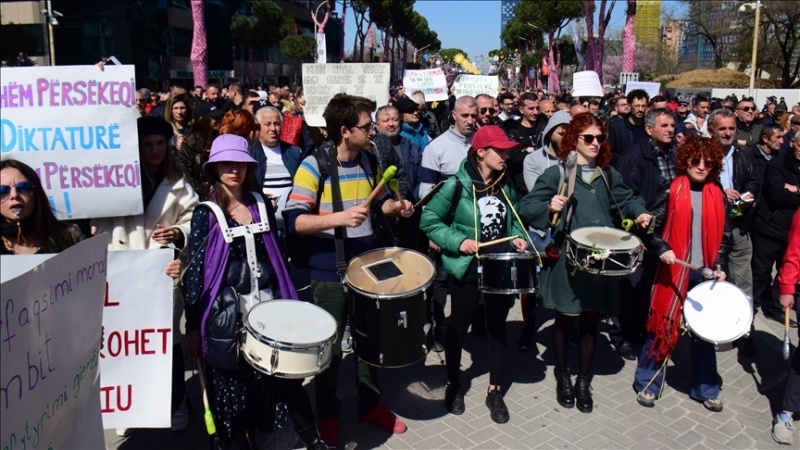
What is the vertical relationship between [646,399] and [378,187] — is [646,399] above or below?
below

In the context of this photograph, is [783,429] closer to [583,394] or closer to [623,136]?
[583,394]

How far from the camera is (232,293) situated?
144 inches

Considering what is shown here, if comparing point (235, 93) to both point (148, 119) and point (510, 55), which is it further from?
point (510, 55)

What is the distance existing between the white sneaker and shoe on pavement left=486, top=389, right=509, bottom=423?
208 cm

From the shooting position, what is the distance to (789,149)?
252 inches

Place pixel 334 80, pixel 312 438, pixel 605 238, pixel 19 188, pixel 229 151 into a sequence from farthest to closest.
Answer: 1. pixel 334 80
2. pixel 605 238
3. pixel 312 438
4. pixel 229 151
5. pixel 19 188

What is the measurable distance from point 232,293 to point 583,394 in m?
2.73

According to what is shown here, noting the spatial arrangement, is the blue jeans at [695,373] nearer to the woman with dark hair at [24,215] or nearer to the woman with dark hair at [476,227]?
the woman with dark hair at [476,227]

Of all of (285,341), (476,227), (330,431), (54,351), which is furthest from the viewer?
(476,227)

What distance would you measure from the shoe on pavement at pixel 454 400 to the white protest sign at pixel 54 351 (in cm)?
269

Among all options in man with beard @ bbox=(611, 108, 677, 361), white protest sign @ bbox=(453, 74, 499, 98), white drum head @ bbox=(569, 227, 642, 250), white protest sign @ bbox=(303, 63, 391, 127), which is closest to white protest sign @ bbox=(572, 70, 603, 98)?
white protest sign @ bbox=(453, 74, 499, 98)

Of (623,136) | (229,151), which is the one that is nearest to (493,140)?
(229,151)

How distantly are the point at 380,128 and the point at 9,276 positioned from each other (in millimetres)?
5329

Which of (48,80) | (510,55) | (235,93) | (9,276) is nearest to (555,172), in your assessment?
(48,80)
